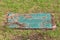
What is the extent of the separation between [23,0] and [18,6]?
337 mm

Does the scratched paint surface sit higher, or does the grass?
the grass

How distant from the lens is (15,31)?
5164 mm

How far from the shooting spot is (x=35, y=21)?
5.30m

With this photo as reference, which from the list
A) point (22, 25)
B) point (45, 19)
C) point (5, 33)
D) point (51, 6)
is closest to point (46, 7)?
point (51, 6)

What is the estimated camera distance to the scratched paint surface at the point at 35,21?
17.1 feet

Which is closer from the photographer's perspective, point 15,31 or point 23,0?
point 15,31

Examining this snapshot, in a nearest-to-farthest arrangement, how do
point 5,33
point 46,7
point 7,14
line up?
point 5,33, point 7,14, point 46,7

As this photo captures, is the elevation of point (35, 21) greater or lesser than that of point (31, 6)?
lesser

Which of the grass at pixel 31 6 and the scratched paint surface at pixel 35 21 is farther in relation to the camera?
Result: the grass at pixel 31 6

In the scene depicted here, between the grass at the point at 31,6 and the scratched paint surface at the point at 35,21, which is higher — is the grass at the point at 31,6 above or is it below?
above

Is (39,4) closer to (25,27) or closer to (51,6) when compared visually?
(51,6)

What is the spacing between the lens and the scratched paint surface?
5.20m

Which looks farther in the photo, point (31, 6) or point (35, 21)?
point (31, 6)

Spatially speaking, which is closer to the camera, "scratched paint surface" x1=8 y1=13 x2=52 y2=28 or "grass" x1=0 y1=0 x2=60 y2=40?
"scratched paint surface" x1=8 y1=13 x2=52 y2=28
